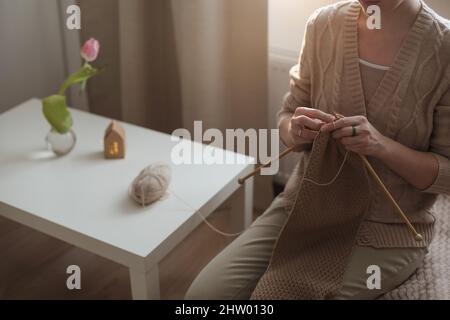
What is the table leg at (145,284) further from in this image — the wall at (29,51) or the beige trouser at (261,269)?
the wall at (29,51)

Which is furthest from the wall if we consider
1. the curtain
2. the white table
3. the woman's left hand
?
the woman's left hand

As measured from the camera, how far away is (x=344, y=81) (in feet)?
4.17

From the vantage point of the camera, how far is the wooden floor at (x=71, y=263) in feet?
5.81

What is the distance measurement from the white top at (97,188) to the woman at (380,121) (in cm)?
17

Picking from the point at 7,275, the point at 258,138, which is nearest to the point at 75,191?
the point at 7,275

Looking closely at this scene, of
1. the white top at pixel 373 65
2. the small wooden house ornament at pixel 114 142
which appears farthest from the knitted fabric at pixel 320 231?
the small wooden house ornament at pixel 114 142

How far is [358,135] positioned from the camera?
3.81 ft

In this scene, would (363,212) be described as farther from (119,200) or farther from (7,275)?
(7,275)

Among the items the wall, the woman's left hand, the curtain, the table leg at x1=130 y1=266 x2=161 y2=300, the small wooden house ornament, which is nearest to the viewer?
the woman's left hand

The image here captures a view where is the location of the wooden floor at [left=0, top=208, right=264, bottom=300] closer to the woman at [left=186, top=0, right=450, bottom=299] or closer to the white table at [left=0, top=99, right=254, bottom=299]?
the white table at [left=0, top=99, right=254, bottom=299]

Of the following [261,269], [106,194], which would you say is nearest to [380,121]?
[261,269]

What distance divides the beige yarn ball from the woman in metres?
0.22

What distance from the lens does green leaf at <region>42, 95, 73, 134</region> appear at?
158cm

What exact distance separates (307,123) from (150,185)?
418 mm
